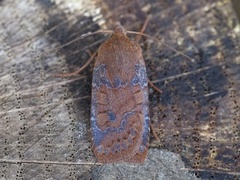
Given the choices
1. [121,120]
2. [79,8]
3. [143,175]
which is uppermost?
[79,8]

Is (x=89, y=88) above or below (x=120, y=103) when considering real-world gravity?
above

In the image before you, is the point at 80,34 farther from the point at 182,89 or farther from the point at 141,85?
the point at 182,89

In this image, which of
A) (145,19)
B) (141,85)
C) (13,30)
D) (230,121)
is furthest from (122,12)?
(230,121)
